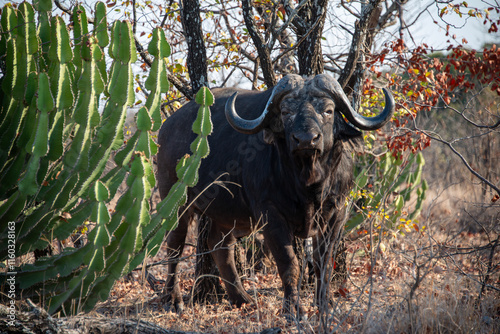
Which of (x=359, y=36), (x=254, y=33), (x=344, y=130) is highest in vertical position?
(x=254, y=33)

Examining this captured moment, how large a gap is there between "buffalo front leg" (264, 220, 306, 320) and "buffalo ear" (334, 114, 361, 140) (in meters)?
1.07

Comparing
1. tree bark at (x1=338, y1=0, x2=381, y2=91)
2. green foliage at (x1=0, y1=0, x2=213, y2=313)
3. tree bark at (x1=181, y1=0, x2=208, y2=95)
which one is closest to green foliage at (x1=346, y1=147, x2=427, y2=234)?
tree bark at (x1=338, y1=0, x2=381, y2=91)

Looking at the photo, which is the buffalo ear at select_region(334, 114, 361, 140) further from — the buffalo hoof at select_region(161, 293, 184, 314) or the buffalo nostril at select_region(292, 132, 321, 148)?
the buffalo hoof at select_region(161, 293, 184, 314)

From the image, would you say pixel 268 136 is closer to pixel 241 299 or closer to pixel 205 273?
pixel 241 299

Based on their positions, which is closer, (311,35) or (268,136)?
(268,136)

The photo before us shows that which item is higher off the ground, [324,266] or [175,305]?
[324,266]

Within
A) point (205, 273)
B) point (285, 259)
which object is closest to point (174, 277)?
point (205, 273)

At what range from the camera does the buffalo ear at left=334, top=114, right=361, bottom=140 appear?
4672mm

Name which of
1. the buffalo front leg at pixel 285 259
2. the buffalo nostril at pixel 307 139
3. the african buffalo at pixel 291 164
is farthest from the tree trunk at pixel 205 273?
the buffalo nostril at pixel 307 139

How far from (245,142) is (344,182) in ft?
3.98

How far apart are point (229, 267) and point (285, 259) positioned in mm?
1528

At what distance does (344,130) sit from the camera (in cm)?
468

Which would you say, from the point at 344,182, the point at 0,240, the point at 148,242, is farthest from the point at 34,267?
the point at 344,182

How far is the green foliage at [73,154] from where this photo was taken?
3531 millimetres
